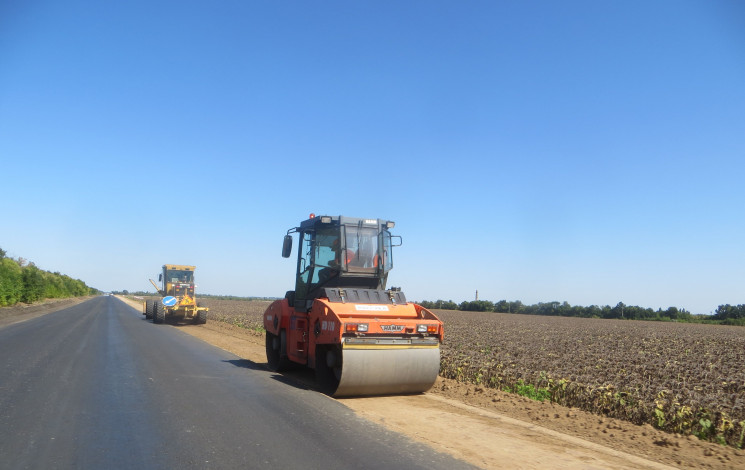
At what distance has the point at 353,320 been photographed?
29.2 ft

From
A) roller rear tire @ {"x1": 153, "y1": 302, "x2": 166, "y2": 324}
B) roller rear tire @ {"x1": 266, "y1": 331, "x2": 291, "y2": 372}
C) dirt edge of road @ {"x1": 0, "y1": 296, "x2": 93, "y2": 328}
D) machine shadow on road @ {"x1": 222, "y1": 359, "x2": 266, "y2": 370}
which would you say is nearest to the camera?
roller rear tire @ {"x1": 266, "y1": 331, "x2": 291, "y2": 372}

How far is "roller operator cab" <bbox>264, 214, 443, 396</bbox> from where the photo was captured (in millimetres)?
8742

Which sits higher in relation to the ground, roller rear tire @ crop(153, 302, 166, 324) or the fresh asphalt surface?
roller rear tire @ crop(153, 302, 166, 324)

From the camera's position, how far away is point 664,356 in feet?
54.3

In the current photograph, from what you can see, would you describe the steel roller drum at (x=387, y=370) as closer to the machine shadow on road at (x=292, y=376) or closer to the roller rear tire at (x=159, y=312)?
the machine shadow on road at (x=292, y=376)

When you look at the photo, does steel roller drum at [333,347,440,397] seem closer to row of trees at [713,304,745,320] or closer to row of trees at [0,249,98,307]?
row of trees at [0,249,98,307]

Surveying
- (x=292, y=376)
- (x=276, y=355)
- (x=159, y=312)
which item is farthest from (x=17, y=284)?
(x=292, y=376)

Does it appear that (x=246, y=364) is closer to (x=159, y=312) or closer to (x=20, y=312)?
(x=159, y=312)

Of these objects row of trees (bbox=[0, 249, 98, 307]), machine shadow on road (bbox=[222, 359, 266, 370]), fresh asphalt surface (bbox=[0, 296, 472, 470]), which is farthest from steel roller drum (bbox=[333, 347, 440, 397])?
row of trees (bbox=[0, 249, 98, 307])

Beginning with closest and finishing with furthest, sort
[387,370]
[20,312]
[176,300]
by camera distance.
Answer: [387,370]
[176,300]
[20,312]

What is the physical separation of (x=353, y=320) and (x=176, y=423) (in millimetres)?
3339

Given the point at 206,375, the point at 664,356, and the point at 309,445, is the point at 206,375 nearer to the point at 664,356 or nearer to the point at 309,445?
the point at 309,445

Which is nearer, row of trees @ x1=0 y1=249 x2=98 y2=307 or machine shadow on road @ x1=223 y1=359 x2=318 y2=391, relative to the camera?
machine shadow on road @ x1=223 y1=359 x2=318 y2=391

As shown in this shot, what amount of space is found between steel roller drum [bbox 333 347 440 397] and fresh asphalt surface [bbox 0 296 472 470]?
21.2 inches
